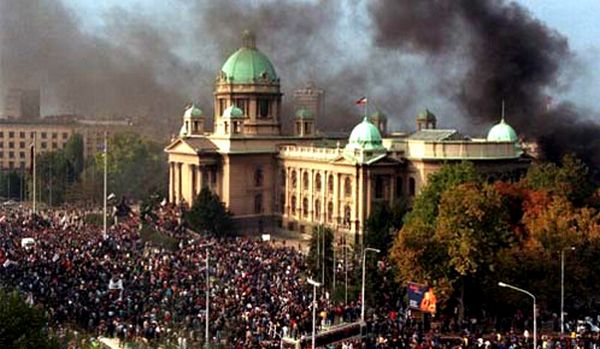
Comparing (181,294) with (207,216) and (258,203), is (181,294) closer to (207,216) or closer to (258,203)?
(207,216)

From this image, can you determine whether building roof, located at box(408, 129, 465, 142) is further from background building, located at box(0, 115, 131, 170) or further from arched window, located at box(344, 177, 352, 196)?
background building, located at box(0, 115, 131, 170)

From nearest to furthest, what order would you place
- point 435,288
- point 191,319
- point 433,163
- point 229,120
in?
point 191,319
point 435,288
point 433,163
point 229,120

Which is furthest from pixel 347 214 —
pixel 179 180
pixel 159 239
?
pixel 159 239

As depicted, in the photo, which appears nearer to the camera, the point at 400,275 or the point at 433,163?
the point at 400,275

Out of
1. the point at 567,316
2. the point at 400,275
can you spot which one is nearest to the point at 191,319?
the point at 400,275

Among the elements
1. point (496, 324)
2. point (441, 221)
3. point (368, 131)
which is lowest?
point (496, 324)

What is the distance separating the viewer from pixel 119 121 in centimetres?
9800

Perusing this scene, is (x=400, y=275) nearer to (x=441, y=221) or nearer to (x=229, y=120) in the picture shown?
(x=441, y=221)

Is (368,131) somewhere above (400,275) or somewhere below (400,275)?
above

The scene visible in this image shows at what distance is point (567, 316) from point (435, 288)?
5854 mm

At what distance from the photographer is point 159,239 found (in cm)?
5344

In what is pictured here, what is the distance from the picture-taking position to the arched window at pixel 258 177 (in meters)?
74.9

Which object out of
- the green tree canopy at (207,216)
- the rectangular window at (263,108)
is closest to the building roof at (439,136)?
the rectangular window at (263,108)

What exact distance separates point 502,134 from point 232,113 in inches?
834
